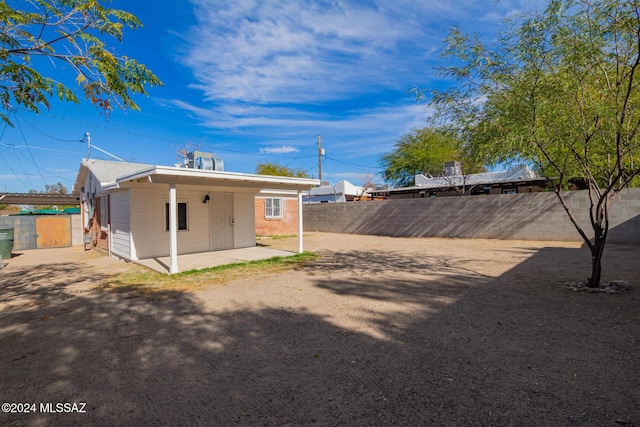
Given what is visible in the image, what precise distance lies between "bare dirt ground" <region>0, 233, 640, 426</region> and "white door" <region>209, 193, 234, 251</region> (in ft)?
17.5

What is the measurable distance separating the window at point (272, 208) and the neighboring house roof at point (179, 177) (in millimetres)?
6914

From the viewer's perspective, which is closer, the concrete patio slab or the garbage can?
the concrete patio slab

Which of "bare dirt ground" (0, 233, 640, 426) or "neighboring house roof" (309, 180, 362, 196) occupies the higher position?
"neighboring house roof" (309, 180, 362, 196)

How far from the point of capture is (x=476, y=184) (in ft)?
66.4

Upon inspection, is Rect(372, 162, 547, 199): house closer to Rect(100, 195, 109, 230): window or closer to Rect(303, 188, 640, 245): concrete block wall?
Rect(303, 188, 640, 245): concrete block wall

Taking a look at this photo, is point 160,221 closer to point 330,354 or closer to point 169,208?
point 169,208

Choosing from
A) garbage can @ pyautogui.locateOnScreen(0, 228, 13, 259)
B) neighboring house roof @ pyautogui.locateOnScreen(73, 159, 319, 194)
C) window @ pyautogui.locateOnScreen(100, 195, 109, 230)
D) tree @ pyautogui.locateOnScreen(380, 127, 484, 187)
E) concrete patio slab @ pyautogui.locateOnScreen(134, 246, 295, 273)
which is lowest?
concrete patio slab @ pyautogui.locateOnScreen(134, 246, 295, 273)

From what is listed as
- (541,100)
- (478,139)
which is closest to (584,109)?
(541,100)

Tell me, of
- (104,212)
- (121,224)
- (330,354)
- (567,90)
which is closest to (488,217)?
(567,90)

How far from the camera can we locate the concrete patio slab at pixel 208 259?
894 cm

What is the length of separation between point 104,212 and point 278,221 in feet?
31.0

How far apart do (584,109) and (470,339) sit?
4188 millimetres

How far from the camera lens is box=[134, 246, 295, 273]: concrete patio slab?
894 centimetres

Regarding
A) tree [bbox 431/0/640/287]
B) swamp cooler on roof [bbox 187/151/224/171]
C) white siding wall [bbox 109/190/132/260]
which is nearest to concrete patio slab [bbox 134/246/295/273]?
white siding wall [bbox 109/190/132/260]
